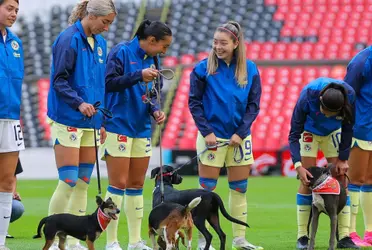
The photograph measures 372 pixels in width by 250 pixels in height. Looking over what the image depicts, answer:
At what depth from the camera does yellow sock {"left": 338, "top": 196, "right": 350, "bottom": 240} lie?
7473mm

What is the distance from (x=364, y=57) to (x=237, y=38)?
1.37 m

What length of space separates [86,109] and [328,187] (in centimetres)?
208

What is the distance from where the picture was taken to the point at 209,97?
7.26 meters

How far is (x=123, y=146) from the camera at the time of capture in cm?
695

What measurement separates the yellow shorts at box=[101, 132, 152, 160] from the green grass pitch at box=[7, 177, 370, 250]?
1084 mm

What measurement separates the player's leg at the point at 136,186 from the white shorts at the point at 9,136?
1132mm

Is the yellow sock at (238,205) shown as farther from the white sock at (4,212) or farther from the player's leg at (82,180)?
the white sock at (4,212)

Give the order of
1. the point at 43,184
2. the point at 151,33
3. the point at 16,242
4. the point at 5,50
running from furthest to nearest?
the point at 43,184, the point at 16,242, the point at 151,33, the point at 5,50

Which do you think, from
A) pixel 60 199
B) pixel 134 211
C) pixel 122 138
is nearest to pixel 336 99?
pixel 122 138

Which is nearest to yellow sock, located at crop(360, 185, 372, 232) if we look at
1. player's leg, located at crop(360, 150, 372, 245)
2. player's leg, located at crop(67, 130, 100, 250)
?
player's leg, located at crop(360, 150, 372, 245)

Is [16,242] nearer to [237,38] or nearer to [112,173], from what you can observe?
[112,173]

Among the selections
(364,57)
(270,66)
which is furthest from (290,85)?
(364,57)

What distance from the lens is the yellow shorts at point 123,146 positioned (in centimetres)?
695

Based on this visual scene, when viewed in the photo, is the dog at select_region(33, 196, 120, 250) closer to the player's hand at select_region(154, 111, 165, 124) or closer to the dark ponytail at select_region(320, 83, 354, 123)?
the player's hand at select_region(154, 111, 165, 124)
